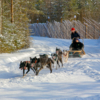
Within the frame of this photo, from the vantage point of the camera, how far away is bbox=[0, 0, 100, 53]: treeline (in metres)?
12.0

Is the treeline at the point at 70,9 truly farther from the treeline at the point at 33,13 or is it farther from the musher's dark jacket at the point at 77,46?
the musher's dark jacket at the point at 77,46

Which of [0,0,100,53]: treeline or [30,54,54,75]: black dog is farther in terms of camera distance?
[0,0,100,53]: treeline

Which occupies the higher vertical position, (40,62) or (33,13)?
(33,13)

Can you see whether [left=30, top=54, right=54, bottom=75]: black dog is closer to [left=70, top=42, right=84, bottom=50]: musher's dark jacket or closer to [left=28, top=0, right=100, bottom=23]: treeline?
[left=70, top=42, right=84, bottom=50]: musher's dark jacket

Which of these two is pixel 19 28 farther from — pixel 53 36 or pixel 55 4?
pixel 55 4

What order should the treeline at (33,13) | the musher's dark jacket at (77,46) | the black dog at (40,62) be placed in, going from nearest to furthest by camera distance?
1. the black dog at (40,62)
2. the musher's dark jacket at (77,46)
3. the treeline at (33,13)

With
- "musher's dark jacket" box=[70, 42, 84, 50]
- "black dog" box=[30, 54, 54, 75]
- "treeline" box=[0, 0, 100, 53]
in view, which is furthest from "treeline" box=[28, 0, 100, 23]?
"black dog" box=[30, 54, 54, 75]

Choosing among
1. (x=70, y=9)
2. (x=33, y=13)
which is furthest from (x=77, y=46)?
(x=70, y=9)

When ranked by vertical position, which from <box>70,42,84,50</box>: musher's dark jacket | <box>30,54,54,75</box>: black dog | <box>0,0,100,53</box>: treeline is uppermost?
<box>0,0,100,53</box>: treeline

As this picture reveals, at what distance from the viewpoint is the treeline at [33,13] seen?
12.0 meters

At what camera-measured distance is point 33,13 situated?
18.6 m

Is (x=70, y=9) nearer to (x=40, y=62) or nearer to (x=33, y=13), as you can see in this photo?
(x=33, y=13)

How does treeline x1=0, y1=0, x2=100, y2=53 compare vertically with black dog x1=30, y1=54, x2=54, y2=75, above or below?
above

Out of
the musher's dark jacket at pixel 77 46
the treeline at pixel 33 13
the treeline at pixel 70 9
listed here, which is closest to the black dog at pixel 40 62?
the musher's dark jacket at pixel 77 46
